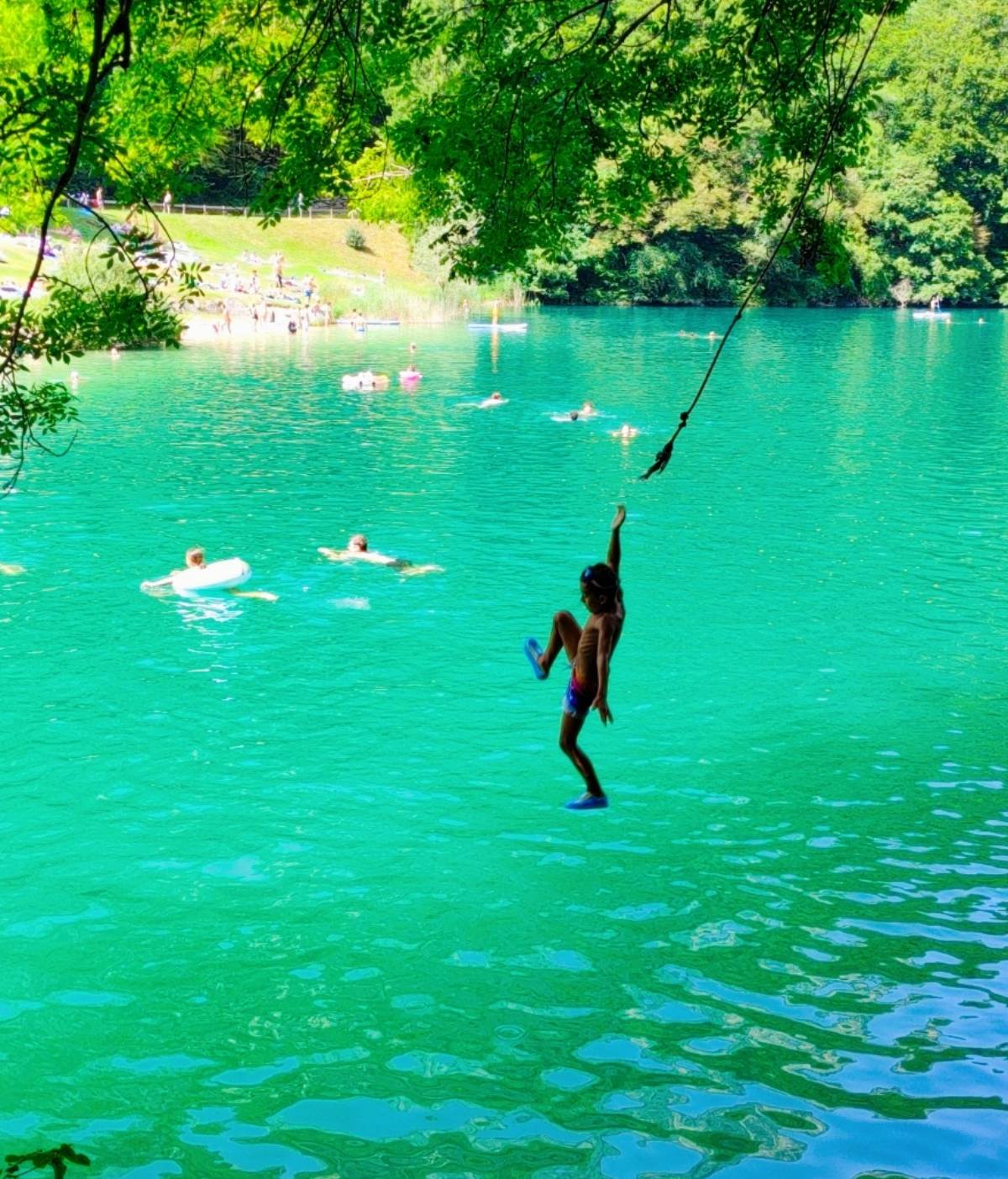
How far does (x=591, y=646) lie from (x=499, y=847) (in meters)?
4.33

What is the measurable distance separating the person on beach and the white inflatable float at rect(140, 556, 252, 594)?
2481 mm

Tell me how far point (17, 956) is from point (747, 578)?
1491 cm

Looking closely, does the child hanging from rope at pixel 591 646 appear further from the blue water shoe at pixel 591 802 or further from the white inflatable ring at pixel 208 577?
the white inflatable ring at pixel 208 577

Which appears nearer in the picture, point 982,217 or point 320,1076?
point 320,1076

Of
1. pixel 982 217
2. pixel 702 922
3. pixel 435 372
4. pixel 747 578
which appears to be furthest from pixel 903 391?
pixel 982 217

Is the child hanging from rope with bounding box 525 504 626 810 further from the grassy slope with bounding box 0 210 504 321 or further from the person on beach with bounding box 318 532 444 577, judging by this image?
the grassy slope with bounding box 0 210 504 321

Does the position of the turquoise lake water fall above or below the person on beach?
below

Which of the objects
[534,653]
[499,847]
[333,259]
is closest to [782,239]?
[534,653]

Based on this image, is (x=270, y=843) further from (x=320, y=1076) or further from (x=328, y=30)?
(x=328, y=30)

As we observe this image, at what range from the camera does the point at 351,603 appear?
21484 millimetres

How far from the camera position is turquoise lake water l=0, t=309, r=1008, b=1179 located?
→ 9.05 metres

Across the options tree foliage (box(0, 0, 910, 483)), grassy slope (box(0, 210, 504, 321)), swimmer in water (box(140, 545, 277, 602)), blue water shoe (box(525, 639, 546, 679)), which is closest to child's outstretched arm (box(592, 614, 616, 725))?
blue water shoe (box(525, 639, 546, 679))

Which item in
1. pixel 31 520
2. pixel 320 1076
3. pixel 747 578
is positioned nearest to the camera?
pixel 320 1076

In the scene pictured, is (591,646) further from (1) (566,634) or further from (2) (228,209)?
(2) (228,209)
